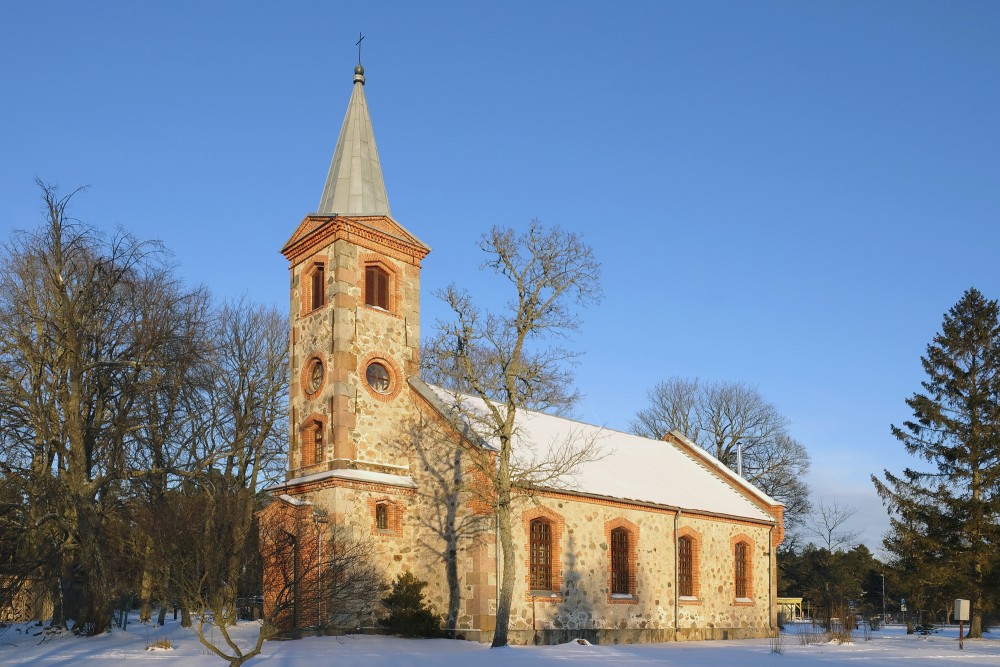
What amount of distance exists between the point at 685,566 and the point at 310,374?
1447 cm

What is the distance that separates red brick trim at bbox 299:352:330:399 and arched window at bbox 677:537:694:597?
13277 mm

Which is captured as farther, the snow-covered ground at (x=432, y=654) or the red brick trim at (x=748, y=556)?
the red brick trim at (x=748, y=556)

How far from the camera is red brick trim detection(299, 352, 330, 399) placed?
1054 inches

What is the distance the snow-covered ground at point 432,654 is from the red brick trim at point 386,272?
9.88m

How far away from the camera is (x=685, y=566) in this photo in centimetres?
3047

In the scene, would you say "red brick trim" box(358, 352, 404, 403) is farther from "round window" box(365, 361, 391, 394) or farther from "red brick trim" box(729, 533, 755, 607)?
"red brick trim" box(729, 533, 755, 607)

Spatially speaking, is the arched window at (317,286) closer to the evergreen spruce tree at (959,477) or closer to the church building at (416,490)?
the church building at (416,490)

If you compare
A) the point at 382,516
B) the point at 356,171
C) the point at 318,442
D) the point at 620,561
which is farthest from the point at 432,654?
the point at 356,171

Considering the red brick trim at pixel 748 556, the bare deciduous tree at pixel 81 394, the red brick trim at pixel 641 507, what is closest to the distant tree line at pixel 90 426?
the bare deciduous tree at pixel 81 394

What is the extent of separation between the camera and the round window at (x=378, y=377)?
2698 cm

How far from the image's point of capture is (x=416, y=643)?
74.0ft

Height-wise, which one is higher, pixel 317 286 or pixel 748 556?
pixel 317 286

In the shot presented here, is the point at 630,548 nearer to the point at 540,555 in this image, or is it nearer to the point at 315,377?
the point at 540,555

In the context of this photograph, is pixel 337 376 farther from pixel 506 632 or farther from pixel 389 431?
pixel 506 632
